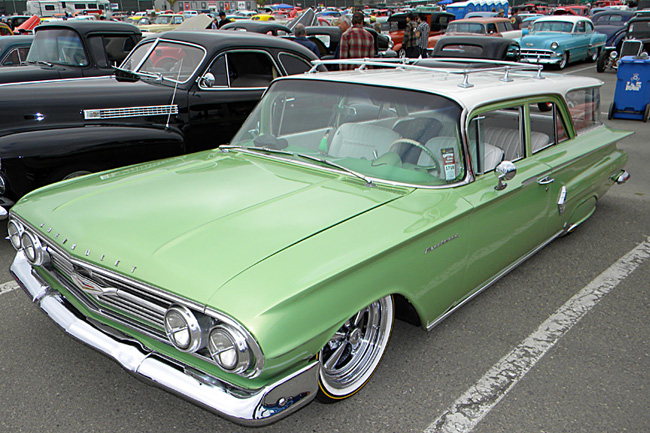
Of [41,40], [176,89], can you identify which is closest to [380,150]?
[176,89]

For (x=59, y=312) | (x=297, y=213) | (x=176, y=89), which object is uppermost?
(x=176, y=89)

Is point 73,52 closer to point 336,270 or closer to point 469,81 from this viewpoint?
point 469,81

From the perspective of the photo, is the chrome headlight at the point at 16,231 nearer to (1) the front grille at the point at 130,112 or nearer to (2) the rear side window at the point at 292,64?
(1) the front grille at the point at 130,112

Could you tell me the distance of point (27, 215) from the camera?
2.87 meters

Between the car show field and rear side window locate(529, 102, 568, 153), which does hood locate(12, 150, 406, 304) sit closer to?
the car show field

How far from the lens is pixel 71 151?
14.5 feet

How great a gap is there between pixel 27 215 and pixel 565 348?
3.04 m

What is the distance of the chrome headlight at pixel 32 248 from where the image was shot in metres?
2.75

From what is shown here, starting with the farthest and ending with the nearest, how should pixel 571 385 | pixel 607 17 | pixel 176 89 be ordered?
pixel 607 17 < pixel 176 89 < pixel 571 385

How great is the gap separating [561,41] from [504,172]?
50.2 feet

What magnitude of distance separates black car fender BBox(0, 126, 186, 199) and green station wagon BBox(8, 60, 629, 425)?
4.20 feet

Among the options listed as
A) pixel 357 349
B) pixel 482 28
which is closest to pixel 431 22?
pixel 482 28

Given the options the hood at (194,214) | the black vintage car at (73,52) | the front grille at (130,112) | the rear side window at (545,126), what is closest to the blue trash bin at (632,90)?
the rear side window at (545,126)

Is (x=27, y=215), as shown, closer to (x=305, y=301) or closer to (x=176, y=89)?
(x=305, y=301)
